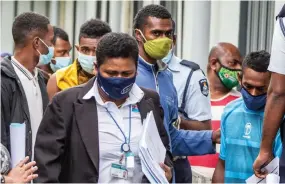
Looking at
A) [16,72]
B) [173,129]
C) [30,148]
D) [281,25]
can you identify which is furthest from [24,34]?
[281,25]

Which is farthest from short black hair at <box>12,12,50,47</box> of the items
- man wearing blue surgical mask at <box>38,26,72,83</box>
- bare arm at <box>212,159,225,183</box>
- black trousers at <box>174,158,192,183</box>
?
man wearing blue surgical mask at <box>38,26,72,83</box>


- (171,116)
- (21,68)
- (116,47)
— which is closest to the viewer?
(116,47)

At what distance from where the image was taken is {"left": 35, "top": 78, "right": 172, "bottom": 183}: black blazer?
4637mm

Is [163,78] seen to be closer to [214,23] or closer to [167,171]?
[167,171]

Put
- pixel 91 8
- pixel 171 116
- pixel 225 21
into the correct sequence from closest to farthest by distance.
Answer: pixel 171 116 < pixel 225 21 < pixel 91 8

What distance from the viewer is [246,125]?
575 cm

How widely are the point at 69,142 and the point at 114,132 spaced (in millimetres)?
254

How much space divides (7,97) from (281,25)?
206 cm

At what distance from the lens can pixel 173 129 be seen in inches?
220

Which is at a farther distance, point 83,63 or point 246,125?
point 83,63

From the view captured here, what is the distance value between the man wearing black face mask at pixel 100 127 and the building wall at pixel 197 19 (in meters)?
3.95

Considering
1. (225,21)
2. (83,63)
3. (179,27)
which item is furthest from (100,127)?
(179,27)

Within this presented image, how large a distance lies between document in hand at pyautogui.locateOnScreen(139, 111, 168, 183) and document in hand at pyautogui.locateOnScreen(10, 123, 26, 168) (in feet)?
2.12

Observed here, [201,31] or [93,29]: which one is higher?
[93,29]
